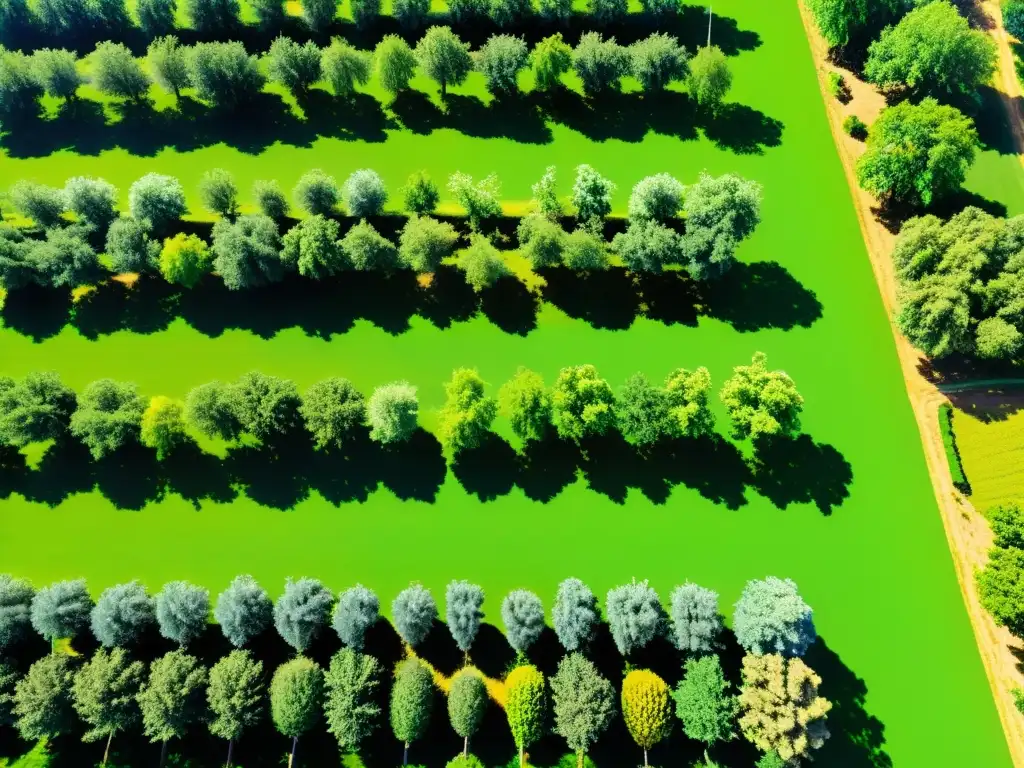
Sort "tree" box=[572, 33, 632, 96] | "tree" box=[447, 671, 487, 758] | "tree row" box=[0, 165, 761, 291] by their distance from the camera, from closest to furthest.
→ "tree" box=[447, 671, 487, 758]
"tree row" box=[0, 165, 761, 291]
"tree" box=[572, 33, 632, 96]

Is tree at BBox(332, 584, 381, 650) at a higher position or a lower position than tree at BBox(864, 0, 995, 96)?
lower

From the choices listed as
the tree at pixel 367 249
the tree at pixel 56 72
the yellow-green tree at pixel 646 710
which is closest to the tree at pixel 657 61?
the tree at pixel 367 249

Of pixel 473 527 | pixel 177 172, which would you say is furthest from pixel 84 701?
pixel 177 172

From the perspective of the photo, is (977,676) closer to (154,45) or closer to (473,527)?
(473,527)

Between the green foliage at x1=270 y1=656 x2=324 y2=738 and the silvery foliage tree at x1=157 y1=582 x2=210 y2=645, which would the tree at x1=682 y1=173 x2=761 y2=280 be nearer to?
the green foliage at x1=270 y1=656 x2=324 y2=738

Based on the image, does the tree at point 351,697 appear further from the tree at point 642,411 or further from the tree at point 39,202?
the tree at point 39,202

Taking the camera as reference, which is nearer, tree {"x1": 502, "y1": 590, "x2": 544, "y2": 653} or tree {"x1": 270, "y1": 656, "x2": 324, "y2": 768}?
tree {"x1": 270, "y1": 656, "x2": 324, "y2": 768}

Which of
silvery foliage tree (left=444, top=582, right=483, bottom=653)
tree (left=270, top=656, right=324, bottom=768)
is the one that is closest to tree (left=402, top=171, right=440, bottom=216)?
silvery foliage tree (left=444, top=582, right=483, bottom=653)
